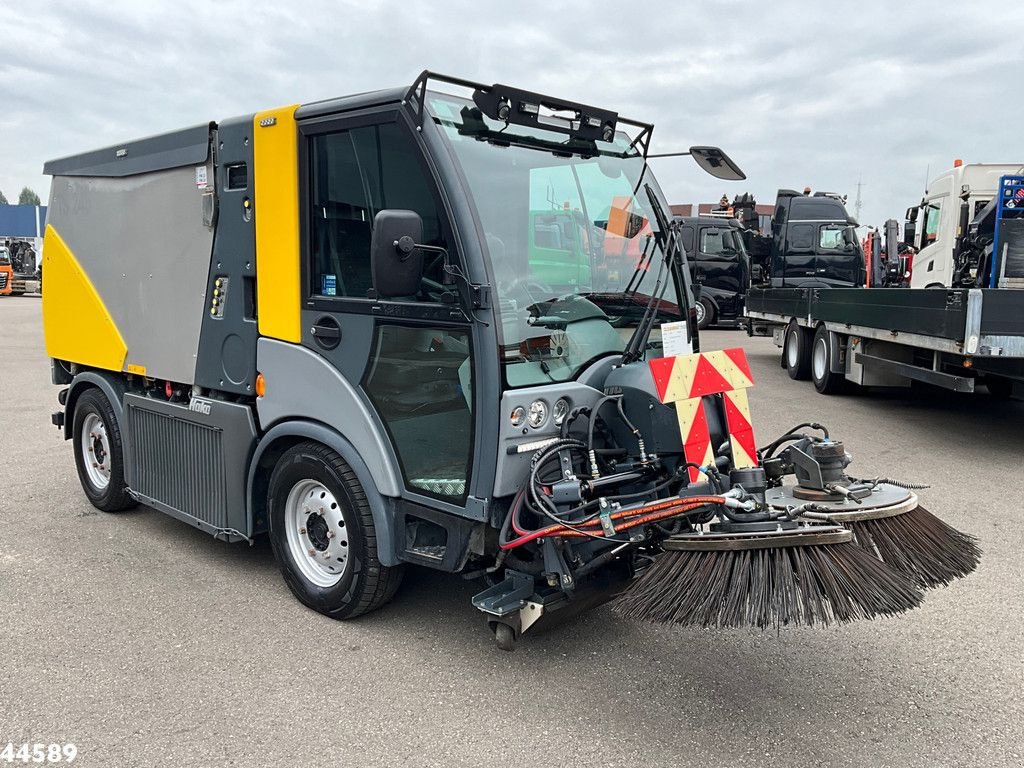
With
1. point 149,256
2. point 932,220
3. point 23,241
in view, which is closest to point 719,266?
point 932,220

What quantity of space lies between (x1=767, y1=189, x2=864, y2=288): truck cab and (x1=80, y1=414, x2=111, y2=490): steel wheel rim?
48.0ft

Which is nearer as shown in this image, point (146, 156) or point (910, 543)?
point (910, 543)

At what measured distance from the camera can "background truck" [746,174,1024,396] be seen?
712cm

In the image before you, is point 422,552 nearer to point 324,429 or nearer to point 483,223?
point 324,429

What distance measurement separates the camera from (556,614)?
345 centimetres

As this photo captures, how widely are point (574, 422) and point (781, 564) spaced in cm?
105

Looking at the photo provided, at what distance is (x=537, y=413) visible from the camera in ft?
11.0

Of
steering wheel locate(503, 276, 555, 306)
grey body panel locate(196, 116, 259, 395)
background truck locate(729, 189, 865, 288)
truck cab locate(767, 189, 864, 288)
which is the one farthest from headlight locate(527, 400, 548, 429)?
truck cab locate(767, 189, 864, 288)

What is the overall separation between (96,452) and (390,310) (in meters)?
3.35

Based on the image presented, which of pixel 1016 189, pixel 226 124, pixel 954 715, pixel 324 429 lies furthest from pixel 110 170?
pixel 1016 189

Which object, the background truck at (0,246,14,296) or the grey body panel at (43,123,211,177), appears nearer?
the grey body panel at (43,123,211,177)

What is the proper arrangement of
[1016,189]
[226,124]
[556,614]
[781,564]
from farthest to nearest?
[1016,189] < [226,124] < [556,614] < [781,564]

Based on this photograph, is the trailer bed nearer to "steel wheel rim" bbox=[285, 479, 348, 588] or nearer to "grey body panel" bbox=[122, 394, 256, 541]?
"steel wheel rim" bbox=[285, 479, 348, 588]

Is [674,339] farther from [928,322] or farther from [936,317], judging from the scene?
[928,322]
